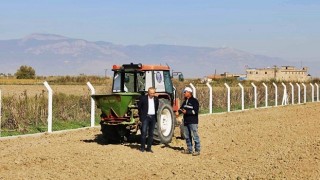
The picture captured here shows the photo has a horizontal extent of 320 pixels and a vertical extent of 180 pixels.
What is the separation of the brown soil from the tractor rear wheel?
0.92 feet

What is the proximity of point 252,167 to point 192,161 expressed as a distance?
150 centimetres

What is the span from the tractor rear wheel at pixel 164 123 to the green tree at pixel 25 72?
67157mm

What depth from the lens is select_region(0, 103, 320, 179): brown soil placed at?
11.9 metres

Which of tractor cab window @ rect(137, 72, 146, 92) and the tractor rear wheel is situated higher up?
tractor cab window @ rect(137, 72, 146, 92)

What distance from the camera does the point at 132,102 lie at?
1555cm

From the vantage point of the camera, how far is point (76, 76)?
68.4 meters

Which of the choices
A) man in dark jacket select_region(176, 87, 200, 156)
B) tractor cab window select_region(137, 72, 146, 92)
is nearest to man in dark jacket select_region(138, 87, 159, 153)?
man in dark jacket select_region(176, 87, 200, 156)

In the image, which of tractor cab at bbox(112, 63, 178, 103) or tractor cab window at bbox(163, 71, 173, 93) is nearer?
tractor cab at bbox(112, 63, 178, 103)

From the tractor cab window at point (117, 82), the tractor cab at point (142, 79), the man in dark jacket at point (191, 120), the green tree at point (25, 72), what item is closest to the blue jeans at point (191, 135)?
the man in dark jacket at point (191, 120)

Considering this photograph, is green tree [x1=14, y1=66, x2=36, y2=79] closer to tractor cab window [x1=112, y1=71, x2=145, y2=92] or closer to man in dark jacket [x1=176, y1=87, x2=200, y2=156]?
tractor cab window [x1=112, y1=71, x2=145, y2=92]

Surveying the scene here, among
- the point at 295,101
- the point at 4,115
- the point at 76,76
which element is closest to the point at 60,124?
the point at 4,115

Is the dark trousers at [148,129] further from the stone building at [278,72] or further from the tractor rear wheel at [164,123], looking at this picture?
the stone building at [278,72]

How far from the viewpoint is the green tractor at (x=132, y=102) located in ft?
50.5

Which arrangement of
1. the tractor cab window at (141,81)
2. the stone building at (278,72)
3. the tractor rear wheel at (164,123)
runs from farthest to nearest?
the stone building at (278,72)
the tractor cab window at (141,81)
the tractor rear wheel at (164,123)
